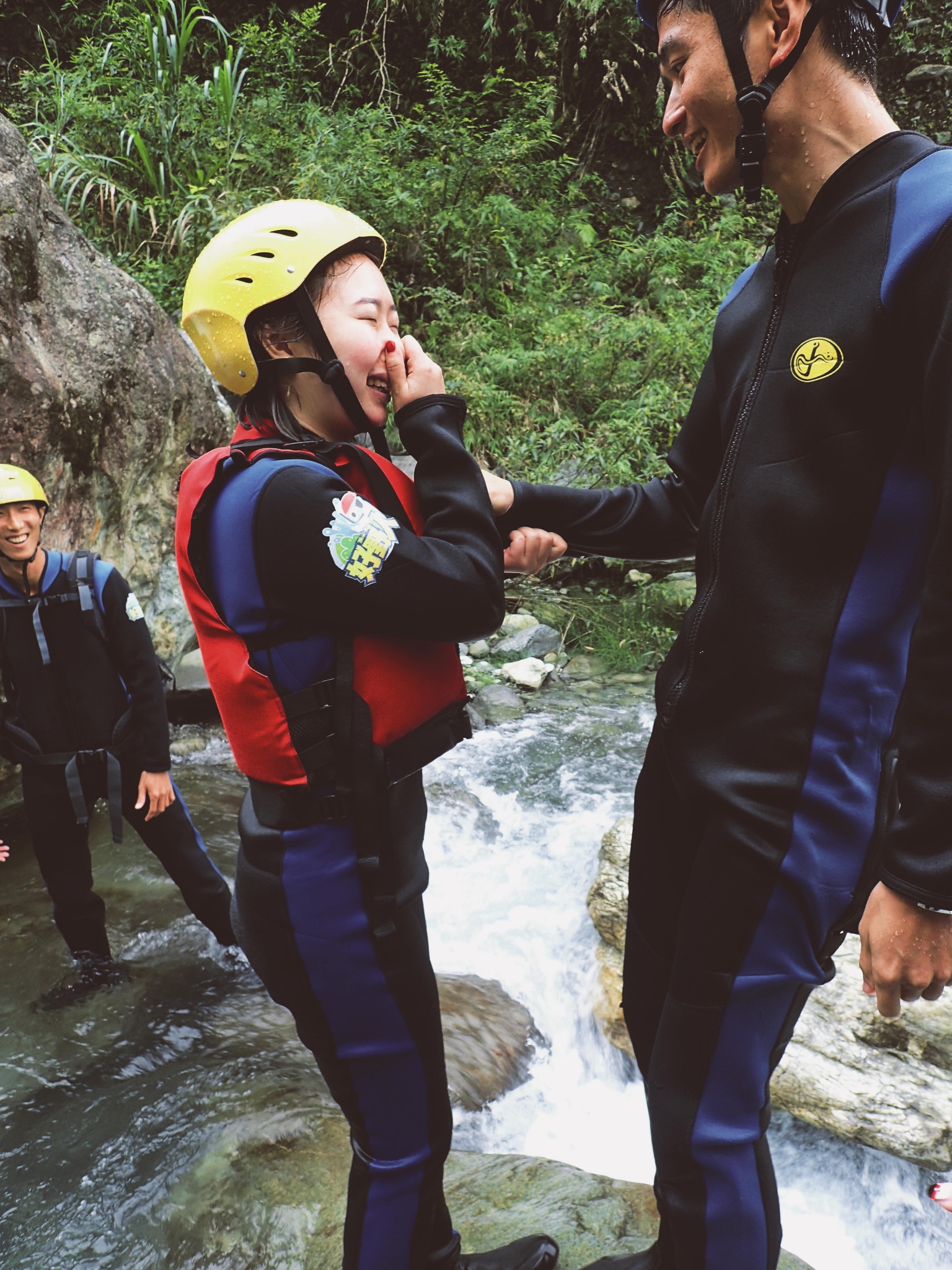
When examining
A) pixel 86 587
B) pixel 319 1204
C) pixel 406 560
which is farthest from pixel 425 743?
pixel 86 587

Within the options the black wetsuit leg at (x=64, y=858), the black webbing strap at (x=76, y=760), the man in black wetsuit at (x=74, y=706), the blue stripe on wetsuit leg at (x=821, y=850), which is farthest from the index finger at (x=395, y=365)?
the black wetsuit leg at (x=64, y=858)

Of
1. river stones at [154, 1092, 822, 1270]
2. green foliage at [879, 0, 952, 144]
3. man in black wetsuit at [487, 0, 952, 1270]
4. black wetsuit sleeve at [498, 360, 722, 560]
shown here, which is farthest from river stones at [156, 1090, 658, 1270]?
green foliage at [879, 0, 952, 144]

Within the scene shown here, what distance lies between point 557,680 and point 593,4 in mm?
9525

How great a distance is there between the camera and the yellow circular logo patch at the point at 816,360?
1.34m

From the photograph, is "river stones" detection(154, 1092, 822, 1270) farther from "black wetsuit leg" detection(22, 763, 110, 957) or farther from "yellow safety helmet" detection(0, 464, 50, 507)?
"yellow safety helmet" detection(0, 464, 50, 507)

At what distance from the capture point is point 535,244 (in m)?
10.8

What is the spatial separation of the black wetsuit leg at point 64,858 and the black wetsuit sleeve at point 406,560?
7.98 ft

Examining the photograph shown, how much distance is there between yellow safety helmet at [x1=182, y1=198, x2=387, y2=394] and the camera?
1.55 metres

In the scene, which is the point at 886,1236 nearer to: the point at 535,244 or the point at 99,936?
the point at 99,936

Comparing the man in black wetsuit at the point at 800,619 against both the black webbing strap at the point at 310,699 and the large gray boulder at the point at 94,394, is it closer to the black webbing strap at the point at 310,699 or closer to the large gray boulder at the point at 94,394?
the black webbing strap at the point at 310,699

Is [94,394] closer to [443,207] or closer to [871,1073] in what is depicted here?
[871,1073]

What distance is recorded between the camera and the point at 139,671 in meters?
3.38

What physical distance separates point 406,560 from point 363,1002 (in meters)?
0.79

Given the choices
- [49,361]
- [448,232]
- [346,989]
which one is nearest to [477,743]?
[49,361]
